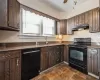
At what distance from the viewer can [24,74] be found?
7.76 feet

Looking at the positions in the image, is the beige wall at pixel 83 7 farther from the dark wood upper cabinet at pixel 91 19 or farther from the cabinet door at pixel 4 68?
the cabinet door at pixel 4 68

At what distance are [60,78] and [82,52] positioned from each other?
124 centimetres

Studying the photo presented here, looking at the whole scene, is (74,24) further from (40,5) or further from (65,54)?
(40,5)

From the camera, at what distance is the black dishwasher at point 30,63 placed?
2338mm

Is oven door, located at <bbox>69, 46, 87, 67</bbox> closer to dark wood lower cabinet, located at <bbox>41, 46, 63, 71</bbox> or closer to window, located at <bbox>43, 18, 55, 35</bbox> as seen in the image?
dark wood lower cabinet, located at <bbox>41, 46, 63, 71</bbox>

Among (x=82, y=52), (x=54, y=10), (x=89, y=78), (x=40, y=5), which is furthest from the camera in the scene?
(x=54, y=10)

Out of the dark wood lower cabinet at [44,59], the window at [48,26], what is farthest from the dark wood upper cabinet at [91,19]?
the dark wood lower cabinet at [44,59]

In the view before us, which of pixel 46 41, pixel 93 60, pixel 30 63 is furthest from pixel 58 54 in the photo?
pixel 30 63

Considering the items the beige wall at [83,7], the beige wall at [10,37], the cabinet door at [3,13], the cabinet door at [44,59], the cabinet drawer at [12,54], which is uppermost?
the beige wall at [83,7]

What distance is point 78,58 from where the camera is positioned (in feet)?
10.9

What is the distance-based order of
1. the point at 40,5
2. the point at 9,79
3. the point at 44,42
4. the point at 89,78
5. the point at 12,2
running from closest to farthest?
1. the point at 9,79
2. the point at 12,2
3. the point at 89,78
4. the point at 40,5
5. the point at 44,42

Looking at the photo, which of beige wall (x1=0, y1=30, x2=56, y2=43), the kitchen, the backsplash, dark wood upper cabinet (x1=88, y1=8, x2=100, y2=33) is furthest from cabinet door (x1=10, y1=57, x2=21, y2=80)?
the backsplash

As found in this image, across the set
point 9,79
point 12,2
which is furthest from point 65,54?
point 12,2

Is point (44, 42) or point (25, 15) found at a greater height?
point (25, 15)
